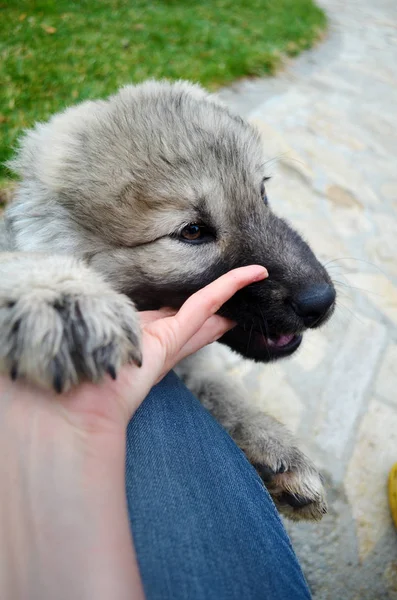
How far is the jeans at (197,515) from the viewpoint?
1.08 meters

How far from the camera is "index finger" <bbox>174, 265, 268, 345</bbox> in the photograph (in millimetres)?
1358

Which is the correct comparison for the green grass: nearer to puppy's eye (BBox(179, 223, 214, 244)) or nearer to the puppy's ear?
the puppy's ear

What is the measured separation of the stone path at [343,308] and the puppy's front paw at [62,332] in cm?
134

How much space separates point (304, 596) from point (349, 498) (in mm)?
1141

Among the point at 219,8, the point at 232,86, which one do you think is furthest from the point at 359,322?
the point at 219,8

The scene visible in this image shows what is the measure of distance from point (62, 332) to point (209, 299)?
1.50 feet

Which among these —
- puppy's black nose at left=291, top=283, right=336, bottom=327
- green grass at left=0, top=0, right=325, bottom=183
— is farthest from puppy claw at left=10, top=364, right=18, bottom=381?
green grass at left=0, top=0, right=325, bottom=183

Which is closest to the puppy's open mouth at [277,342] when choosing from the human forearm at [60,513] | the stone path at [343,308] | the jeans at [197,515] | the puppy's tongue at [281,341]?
the puppy's tongue at [281,341]

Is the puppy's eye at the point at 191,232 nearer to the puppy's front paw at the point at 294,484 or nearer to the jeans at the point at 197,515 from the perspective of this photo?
the jeans at the point at 197,515

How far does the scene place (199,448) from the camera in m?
1.45

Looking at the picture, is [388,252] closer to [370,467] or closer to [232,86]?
[370,467]

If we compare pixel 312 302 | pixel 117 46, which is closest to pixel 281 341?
pixel 312 302

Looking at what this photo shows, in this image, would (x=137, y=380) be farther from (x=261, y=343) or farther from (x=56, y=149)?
(x=56, y=149)

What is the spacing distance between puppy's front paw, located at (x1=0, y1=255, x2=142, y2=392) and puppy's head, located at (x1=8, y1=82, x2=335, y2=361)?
0.46 meters
